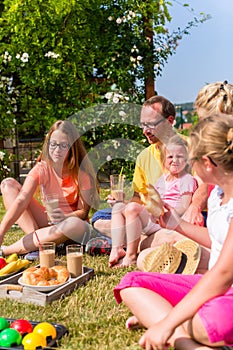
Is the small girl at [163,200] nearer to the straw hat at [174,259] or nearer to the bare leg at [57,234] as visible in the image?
the bare leg at [57,234]

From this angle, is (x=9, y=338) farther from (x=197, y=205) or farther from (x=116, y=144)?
(x=116, y=144)

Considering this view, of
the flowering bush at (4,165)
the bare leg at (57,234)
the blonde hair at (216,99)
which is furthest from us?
the flowering bush at (4,165)

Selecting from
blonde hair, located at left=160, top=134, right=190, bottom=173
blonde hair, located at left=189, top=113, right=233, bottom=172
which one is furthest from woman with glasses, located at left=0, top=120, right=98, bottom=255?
blonde hair, located at left=189, top=113, right=233, bottom=172

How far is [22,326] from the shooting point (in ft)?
6.77

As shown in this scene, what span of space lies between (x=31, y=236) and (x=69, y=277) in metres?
0.83

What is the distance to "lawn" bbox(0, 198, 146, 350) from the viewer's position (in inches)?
82.9

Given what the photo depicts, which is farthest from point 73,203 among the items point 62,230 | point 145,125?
point 145,125

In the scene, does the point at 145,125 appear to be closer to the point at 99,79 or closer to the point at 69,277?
the point at 69,277

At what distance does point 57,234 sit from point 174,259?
1143 millimetres

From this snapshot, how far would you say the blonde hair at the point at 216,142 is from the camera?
177 cm

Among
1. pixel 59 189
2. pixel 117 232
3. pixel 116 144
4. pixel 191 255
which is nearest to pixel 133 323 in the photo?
pixel 191 255

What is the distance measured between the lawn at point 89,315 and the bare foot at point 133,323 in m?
0.02

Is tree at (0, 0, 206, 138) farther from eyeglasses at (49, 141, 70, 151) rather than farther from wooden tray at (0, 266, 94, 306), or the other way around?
wooden tray at (0, 266, 94, 306)

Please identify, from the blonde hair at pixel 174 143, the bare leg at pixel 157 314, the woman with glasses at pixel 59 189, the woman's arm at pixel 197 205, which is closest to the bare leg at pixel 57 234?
the woman with glasses at pixel 59 189
